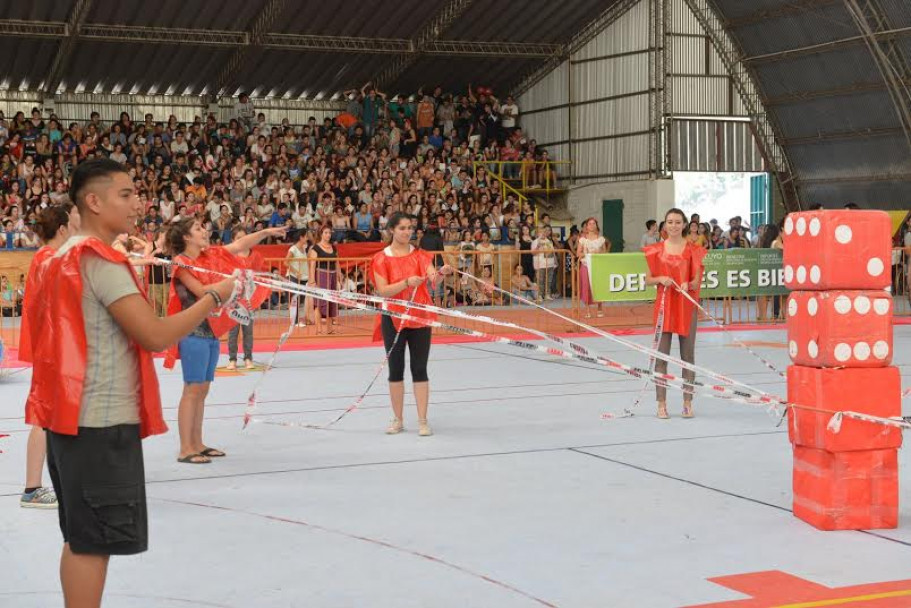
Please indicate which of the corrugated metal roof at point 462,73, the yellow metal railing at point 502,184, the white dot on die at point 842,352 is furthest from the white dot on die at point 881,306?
the corrugated metal roof at point 462,73

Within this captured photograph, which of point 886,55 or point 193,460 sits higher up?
point 886,55

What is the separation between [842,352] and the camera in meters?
5.96

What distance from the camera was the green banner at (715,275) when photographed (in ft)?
59.0

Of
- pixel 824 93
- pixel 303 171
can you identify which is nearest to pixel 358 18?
pixel 303 171

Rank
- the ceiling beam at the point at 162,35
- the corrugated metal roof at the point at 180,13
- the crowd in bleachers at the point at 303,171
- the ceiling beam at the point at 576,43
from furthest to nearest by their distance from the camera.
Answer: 1. the ceiling beam at the point at 576,43
2. the ceiling beam at the point at 162,35
3. the corrugated metal roof at the point at 180,13
4. the crowd in bleachers at the point at 303,171

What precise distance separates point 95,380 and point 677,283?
6.82 metres

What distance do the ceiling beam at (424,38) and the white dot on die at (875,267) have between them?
2617 cm

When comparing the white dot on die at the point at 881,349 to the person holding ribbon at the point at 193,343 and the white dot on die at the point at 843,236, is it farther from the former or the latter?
the person holding ribbon at the point at 193,343

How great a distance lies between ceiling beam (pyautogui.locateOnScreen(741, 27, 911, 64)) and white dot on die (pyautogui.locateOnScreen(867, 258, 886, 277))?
2202cm

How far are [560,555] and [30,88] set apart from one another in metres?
31.1

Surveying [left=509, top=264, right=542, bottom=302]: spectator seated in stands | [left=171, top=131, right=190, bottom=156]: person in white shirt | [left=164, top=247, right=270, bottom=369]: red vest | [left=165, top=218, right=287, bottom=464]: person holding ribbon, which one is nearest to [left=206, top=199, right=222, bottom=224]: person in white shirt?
[left=171, top=131, right=190, bottom=156]: person in white shirt

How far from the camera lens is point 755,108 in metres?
31.7

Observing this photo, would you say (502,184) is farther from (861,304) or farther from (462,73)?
(861,304)

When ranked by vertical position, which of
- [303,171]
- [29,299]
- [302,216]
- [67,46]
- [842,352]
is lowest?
[842,352]
